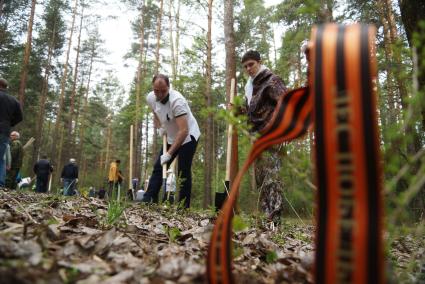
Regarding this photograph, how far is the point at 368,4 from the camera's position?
9.86 meters

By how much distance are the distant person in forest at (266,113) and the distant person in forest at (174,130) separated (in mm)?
892

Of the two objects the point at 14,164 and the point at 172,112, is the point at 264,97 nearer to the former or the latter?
the point at 172,112

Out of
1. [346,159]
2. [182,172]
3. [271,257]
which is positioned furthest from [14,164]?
[346,159]

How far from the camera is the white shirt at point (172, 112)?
13.4ft

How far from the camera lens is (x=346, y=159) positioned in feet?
1.98

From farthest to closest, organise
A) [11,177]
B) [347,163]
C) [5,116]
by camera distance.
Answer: [11,177] < [5,116] < [347,163]

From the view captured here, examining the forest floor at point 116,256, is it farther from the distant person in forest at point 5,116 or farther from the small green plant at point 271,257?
the distant person in forest at point 5,116

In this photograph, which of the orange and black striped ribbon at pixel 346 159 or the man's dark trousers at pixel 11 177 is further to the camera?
the man's dark trousers at pixel 11 177

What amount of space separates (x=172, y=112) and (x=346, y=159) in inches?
145

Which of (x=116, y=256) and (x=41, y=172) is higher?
(x=41, y=172)

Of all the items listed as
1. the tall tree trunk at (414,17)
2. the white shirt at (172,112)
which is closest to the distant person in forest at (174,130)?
the white shirt at (172,112)

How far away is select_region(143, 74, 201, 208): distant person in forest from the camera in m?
4.07

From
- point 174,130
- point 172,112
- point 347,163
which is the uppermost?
point 172,112

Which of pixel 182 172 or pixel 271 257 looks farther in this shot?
pixel 182 172
